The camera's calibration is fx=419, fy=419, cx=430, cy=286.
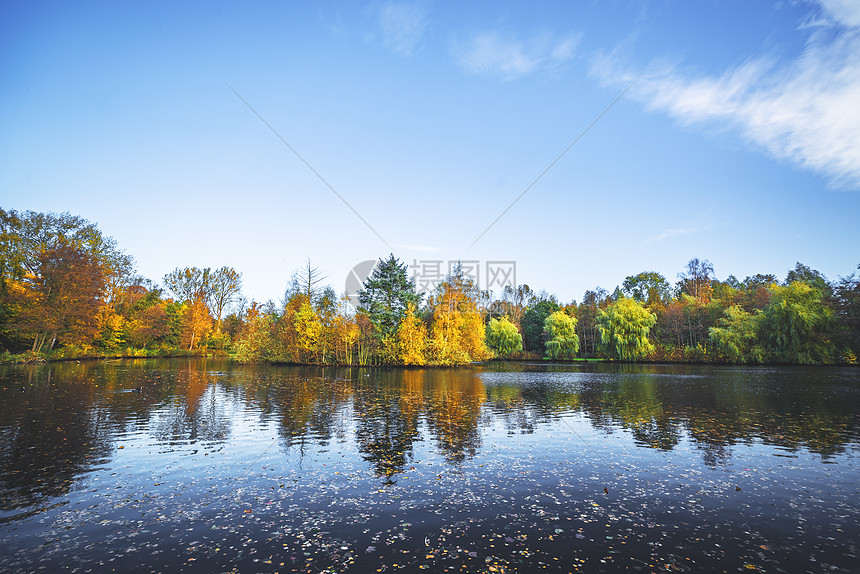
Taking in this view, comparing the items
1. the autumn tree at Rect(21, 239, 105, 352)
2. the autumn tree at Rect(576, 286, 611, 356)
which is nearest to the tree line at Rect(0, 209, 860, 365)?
the autumn tree at Rect(21, 239, 105, 352)

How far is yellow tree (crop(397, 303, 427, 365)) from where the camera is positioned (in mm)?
45156

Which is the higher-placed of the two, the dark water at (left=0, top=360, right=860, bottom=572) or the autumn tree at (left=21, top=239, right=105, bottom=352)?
the autumn tree at (left=21, top=239, right=105, bottom=352)

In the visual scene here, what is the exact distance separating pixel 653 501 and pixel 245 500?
7.70 metres

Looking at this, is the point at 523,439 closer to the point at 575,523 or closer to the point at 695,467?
the point at 695,467

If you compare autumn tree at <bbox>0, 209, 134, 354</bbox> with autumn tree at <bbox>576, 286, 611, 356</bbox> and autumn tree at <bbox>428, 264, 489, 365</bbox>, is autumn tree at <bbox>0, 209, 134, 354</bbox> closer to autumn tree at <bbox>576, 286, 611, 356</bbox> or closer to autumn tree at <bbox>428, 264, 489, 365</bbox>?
autumn tree at <bbox>428, 264, 489, 365</bbox>

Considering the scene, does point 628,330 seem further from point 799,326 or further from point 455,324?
point 455,324

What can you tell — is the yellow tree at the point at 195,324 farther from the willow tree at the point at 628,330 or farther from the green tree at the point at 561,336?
the willow tree at the point at 628,330

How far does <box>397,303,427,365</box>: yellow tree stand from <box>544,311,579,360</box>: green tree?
28.6 m

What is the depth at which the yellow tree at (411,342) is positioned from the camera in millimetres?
45156

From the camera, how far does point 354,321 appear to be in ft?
152

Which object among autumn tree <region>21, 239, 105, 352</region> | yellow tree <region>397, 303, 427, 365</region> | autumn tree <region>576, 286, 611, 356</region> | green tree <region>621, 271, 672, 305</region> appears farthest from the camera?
green tree <region>621, 271, 672, 305</region>

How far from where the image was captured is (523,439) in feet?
42.9

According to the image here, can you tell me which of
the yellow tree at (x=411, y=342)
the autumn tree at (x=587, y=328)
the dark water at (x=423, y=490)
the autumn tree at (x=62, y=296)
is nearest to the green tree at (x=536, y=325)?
the autumn tree at (x=587, y=328)

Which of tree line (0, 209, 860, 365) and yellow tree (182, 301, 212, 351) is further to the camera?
yellow tree (182, 301, 212, 351)
